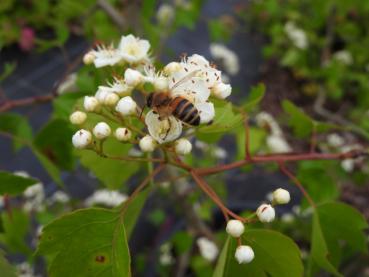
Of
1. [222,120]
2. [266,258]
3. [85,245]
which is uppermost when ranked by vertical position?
[222,120]

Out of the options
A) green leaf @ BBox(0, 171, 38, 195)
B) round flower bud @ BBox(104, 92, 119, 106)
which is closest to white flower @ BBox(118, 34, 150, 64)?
round flower bud @ BBox(104, 92, 119, 106)

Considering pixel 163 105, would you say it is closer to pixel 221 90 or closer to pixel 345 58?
pixel 221 90

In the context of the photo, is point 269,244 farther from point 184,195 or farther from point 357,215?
point 184,195

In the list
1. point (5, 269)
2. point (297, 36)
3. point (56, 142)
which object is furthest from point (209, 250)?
point (297, 36)

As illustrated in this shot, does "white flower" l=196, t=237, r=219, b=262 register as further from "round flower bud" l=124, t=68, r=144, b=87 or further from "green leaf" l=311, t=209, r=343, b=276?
"round flower bud" l=124, t=68, r=144, b=87

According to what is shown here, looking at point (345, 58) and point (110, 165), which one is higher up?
point (345, 58)

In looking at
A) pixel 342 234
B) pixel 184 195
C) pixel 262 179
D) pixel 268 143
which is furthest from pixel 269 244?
pixel 262 179

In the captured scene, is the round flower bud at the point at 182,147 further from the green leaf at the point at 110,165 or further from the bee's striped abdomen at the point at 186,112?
the green leaf at the point at 110,165

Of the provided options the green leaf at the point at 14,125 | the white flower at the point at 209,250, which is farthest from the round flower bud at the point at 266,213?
the white flower at the point at 209,250
